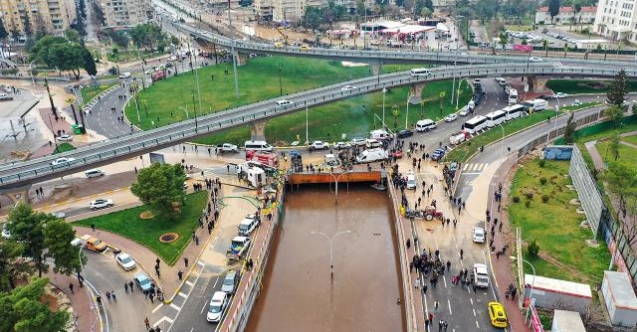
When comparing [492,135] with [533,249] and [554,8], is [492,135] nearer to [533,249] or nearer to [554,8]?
[533,249]

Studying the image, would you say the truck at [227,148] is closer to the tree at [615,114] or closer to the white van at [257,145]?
the white van at [257,145]

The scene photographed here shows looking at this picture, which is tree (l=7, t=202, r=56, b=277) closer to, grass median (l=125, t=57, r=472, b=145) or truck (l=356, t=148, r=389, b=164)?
grass median (l=125, t=57, r=472, b=145)

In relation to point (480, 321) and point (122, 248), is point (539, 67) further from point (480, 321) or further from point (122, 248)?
point (122, 248)

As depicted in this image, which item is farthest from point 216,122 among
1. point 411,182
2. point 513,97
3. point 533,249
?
point 513,97

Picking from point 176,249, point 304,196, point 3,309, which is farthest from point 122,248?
point 304,196

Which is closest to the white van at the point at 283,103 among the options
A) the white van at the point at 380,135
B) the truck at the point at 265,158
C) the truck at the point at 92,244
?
the truck at the point at 265,158
